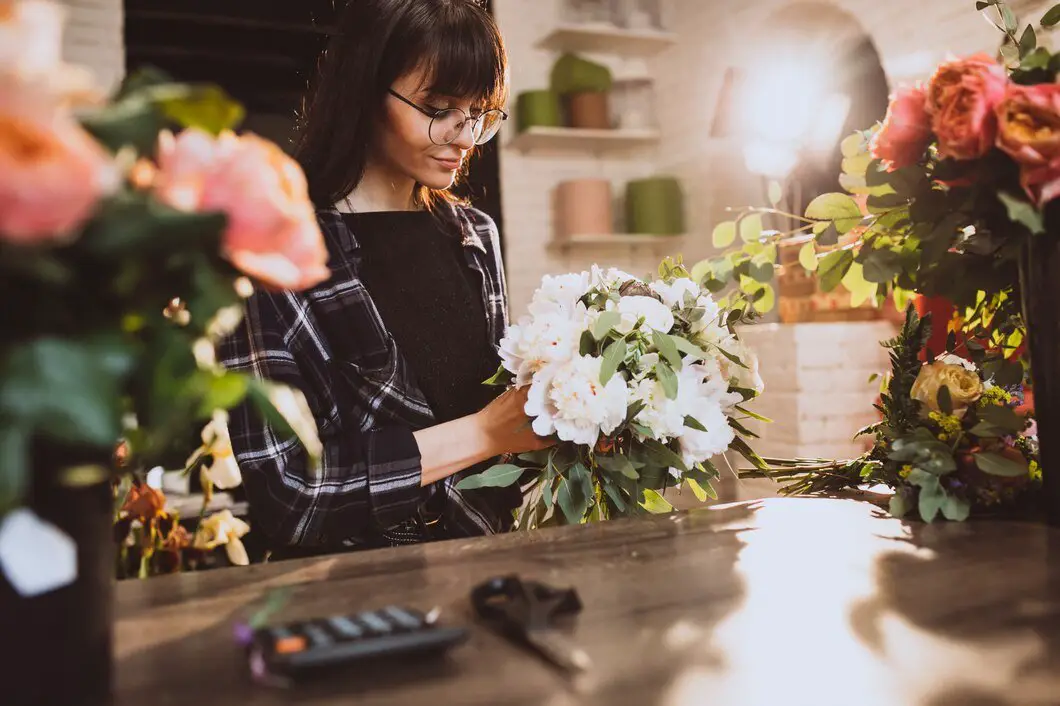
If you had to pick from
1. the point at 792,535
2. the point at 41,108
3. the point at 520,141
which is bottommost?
the point at 792,535

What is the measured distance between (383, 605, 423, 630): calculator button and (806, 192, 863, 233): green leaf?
0.74 metres

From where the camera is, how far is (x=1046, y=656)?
0.47m

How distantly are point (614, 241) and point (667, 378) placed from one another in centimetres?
315

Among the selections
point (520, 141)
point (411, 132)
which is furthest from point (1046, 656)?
point (520, 141)

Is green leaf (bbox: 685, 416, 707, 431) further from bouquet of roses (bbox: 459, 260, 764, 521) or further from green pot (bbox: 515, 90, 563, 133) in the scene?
green pot (bbox: 515, 90, 563, 133)

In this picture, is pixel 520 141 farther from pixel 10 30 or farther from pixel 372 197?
pixel 10 30

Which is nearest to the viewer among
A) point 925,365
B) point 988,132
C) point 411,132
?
point 988,132

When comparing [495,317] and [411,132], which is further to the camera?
[495,317]

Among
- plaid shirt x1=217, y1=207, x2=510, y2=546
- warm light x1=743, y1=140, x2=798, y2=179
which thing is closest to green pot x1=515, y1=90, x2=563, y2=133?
warm light x1=743, y1=140, x2=798, y2=179

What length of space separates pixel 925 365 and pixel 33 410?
90 centimetres

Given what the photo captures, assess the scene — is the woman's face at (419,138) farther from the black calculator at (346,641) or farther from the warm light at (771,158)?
the warm light at (771,158)

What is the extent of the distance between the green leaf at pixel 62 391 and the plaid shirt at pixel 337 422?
770 mm

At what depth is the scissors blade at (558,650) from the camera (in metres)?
0.47

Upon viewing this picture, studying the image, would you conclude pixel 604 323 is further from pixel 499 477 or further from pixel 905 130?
pixel 905 130
